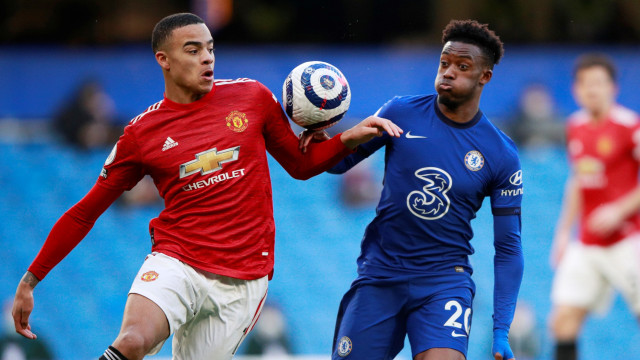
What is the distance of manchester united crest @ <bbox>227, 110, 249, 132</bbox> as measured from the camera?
197 inches

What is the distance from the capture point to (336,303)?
12.1 metres

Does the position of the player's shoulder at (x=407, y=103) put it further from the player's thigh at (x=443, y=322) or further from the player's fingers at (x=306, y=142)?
the player's thigh at (x=443, y=322)

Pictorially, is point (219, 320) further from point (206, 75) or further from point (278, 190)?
point (278, 190)

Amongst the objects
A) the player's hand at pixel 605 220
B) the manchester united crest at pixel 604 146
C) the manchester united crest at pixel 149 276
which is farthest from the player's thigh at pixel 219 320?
the manchester united crest at pixel 604 146

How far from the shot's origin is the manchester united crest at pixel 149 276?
4.78 metres

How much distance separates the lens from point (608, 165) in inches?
340

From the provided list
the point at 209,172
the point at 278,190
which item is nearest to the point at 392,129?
the point at 209,172

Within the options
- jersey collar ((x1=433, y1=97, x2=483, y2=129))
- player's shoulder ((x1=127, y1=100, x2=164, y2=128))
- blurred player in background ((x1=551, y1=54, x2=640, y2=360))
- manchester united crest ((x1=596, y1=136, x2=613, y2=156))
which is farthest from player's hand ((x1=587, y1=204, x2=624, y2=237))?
player's shoulder ((x1=127, y1=100, x2=164, y2=128))

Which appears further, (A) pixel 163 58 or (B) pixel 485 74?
(B) pixel 485 74

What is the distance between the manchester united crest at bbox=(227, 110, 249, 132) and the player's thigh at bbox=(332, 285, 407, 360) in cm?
114

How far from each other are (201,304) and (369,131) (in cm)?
128

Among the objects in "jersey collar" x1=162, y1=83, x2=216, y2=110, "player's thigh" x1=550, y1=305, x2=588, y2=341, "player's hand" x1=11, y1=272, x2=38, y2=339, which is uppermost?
"jersey collar" x1=162, y1=83, x2=216, y2=110

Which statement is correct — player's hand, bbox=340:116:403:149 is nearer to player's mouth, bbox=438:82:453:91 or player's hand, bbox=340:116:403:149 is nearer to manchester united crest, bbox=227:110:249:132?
player's mouth, bbox=438:82:453:91

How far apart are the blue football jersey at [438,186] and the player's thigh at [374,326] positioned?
13 centimetres
